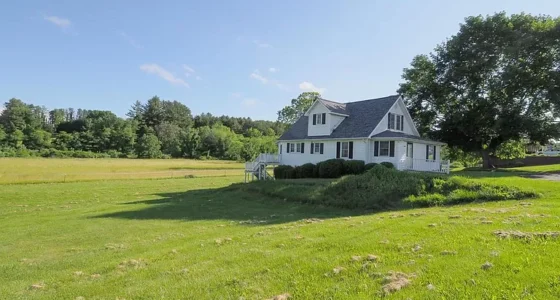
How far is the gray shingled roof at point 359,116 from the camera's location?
26.8 metres

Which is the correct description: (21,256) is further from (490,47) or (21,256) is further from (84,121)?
(84,121)

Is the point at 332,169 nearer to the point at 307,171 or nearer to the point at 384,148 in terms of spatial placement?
the point at 307,171

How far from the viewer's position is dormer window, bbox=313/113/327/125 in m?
29.2

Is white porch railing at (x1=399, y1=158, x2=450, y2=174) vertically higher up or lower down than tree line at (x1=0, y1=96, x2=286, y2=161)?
lower down

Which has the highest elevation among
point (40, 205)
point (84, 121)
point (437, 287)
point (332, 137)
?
point (84, 121)

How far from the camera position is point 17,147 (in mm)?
82562

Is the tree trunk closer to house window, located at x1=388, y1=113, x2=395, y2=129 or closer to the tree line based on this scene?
house window, located at x1=388, y1=113, x2=395, y2=129

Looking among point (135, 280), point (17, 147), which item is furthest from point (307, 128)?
point (17, 147)

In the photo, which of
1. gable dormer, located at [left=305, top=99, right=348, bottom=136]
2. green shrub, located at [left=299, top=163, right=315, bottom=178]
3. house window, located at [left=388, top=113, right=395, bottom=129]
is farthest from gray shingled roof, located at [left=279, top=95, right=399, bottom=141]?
green shrub, located at [left=299, top=163, right=315, bottom=178]

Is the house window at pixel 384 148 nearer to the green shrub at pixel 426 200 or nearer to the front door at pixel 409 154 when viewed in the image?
the front door at pixel 409 154

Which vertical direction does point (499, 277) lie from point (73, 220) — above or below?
above

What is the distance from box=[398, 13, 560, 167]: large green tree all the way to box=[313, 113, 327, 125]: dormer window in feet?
41.0

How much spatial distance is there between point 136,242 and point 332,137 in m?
20.1

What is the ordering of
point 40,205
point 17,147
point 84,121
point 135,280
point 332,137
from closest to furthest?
point 135,280 < point 40,205 < point 332,137 < point 17,147 < point 84,121
